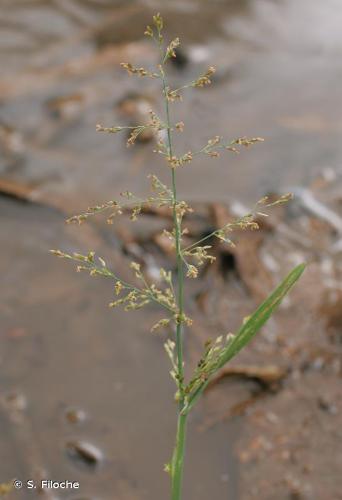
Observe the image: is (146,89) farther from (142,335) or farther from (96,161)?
(142,335)

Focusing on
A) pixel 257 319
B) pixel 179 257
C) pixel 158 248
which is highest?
pixel 179 257

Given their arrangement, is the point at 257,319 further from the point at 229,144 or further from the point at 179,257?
the point at 229,144

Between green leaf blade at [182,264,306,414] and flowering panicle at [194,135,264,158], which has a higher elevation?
flowering panicle at [194,135,264,158]

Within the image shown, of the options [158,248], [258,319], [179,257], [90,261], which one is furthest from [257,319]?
[158,248]

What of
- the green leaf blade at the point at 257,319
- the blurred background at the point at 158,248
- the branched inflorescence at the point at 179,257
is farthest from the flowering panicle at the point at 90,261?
the blurred background at the point at 158,248

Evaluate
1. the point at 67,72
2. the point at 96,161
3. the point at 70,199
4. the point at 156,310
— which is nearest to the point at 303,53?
the point at 67,72

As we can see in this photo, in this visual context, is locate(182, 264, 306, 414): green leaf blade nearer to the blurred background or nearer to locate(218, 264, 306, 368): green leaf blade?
locate(218, 264, 306, 368): green leaf blade

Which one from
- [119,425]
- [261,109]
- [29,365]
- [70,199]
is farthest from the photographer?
[261,109]

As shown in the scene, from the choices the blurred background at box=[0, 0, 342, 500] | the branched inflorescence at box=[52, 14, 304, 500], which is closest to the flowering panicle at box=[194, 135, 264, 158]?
the branched inflorescence at box=[52, 14, 304, 500]
